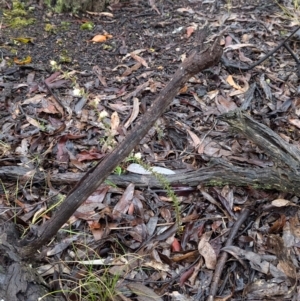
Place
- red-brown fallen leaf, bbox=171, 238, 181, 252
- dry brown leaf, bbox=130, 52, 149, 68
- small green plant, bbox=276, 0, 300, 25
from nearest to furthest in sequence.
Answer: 1. red-brown fallen leaf, bbox=171, 238, 181, 252
2. dry brown leaf, bbox=130, 52, 149, 68
3. small green plant, bbox=276, 0, 300, 25

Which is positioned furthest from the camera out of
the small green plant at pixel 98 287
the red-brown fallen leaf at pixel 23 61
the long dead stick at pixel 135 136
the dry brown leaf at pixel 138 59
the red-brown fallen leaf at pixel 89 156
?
the dry brown leaf at pixel 138 59

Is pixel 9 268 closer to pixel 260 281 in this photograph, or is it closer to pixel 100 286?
pixel 100 286

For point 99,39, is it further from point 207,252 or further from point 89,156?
point 207,252

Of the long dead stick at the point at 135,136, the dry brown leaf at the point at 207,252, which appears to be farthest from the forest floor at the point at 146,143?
the long dead stick at the point at 135,136

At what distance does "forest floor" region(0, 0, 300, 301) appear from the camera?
206 cm

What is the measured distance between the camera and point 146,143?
271cm

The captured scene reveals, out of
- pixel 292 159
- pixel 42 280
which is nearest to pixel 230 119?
pixel 292 159

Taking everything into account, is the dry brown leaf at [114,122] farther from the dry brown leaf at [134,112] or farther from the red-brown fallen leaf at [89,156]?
the red-brown fallen leaf at [89,156]

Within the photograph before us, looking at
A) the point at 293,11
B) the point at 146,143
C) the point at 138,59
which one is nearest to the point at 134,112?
the point at 146,143

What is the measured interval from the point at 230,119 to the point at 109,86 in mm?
1163

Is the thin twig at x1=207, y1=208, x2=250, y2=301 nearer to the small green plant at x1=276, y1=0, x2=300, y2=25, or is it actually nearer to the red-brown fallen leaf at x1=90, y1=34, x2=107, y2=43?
the red-brown fallen leaf at x1=90, y1=34, x2=107, y2=43

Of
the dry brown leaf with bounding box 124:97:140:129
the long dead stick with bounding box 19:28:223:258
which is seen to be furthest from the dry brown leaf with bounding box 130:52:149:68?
the long dead stick with bounding box 19:28:223:258

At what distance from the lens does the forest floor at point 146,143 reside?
6.77ft

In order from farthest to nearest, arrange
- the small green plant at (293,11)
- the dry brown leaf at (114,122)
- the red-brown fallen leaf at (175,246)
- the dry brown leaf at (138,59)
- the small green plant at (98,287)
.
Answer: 1. the small green plant at (293,11)
2. the dry brown leaf at (138,59)
3. the dry brown leaf at (114,122)
4. the red-brown fallen leaf at (175,246)
5. the small green plant at (98,287)
